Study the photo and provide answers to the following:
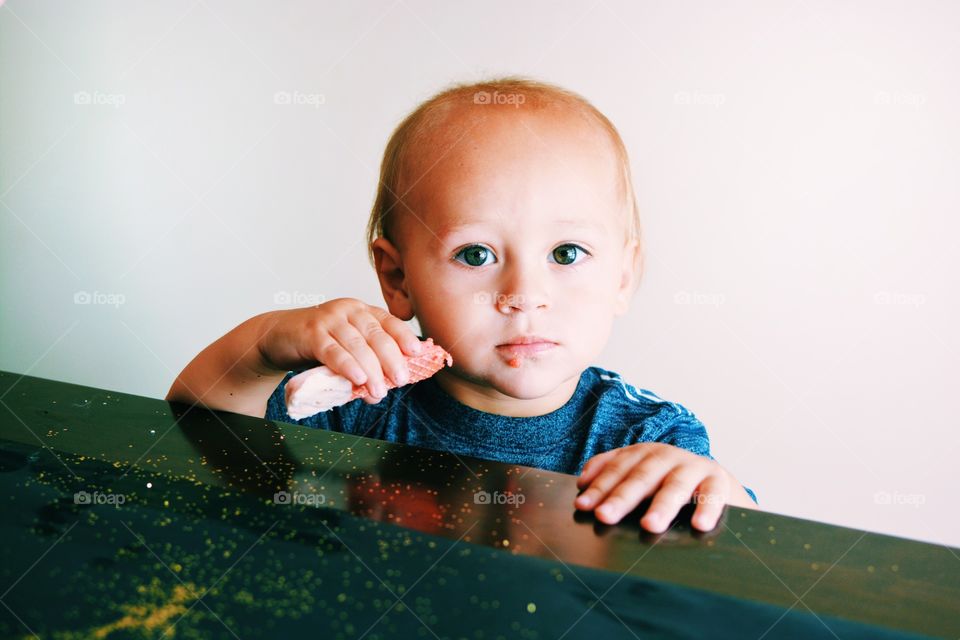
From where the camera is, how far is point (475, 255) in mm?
992

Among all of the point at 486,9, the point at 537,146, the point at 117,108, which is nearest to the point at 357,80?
the point at 486,9

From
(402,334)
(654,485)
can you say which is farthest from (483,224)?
(654,485)

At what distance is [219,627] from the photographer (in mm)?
328

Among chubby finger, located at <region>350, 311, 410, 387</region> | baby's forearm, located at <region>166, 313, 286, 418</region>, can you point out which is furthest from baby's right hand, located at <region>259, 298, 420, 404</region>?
baby's forearm, located at <region>166, 313, 286, 418</region>

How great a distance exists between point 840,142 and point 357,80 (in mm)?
1069

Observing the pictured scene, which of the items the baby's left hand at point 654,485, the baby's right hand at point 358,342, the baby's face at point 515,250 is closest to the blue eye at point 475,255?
the baby's face at point 515,250

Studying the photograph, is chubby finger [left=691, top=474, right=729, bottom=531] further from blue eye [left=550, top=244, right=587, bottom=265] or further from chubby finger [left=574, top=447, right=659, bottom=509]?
blue eye [left=550, top=244, right=587, bottom=265]

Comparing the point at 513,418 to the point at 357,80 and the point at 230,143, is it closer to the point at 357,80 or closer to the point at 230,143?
the point at 357,80

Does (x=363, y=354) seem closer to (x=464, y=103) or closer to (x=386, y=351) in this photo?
(x=386, y=351)

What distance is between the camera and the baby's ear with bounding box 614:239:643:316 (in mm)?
1189

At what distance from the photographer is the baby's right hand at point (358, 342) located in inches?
28.1

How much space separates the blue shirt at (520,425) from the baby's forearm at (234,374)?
9cm

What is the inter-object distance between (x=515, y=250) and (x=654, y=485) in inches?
18.2

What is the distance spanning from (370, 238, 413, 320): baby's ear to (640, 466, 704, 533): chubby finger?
0.59 meters
